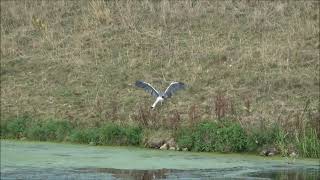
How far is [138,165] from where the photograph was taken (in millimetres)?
12594

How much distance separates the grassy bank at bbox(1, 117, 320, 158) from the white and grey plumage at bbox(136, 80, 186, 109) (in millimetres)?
1228

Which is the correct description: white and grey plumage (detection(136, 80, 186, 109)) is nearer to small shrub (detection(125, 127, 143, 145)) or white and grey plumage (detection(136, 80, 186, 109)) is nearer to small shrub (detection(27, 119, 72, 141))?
small shrub (detection(125, 127, 143, 145))

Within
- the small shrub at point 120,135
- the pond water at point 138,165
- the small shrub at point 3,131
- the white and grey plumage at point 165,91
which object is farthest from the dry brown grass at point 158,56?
the pond water at point 138,165

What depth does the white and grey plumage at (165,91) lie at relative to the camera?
659 inches

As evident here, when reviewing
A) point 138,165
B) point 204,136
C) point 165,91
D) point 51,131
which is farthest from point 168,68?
point 138,165

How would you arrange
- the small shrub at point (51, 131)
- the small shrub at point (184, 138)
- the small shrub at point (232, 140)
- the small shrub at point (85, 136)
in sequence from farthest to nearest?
the small shrub at point (51, 131), the small shrub at point (85, 136), the small shrub at point (184, 138), the small shrub at point (232, 140)

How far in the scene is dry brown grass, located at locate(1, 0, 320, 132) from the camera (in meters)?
17.5

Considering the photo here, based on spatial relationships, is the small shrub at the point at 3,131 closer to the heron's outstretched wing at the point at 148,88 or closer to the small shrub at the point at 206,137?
the heron's outstretched wing at the point at 148,88

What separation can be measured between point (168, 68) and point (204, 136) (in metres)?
5.12

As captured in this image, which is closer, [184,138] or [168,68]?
[184,138]

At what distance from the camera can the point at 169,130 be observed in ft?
50.2

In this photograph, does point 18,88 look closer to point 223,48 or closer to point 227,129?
point 223,48

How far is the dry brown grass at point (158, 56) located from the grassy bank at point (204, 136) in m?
0.77

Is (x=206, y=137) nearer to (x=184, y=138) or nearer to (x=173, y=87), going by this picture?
(x=184, y=138)
